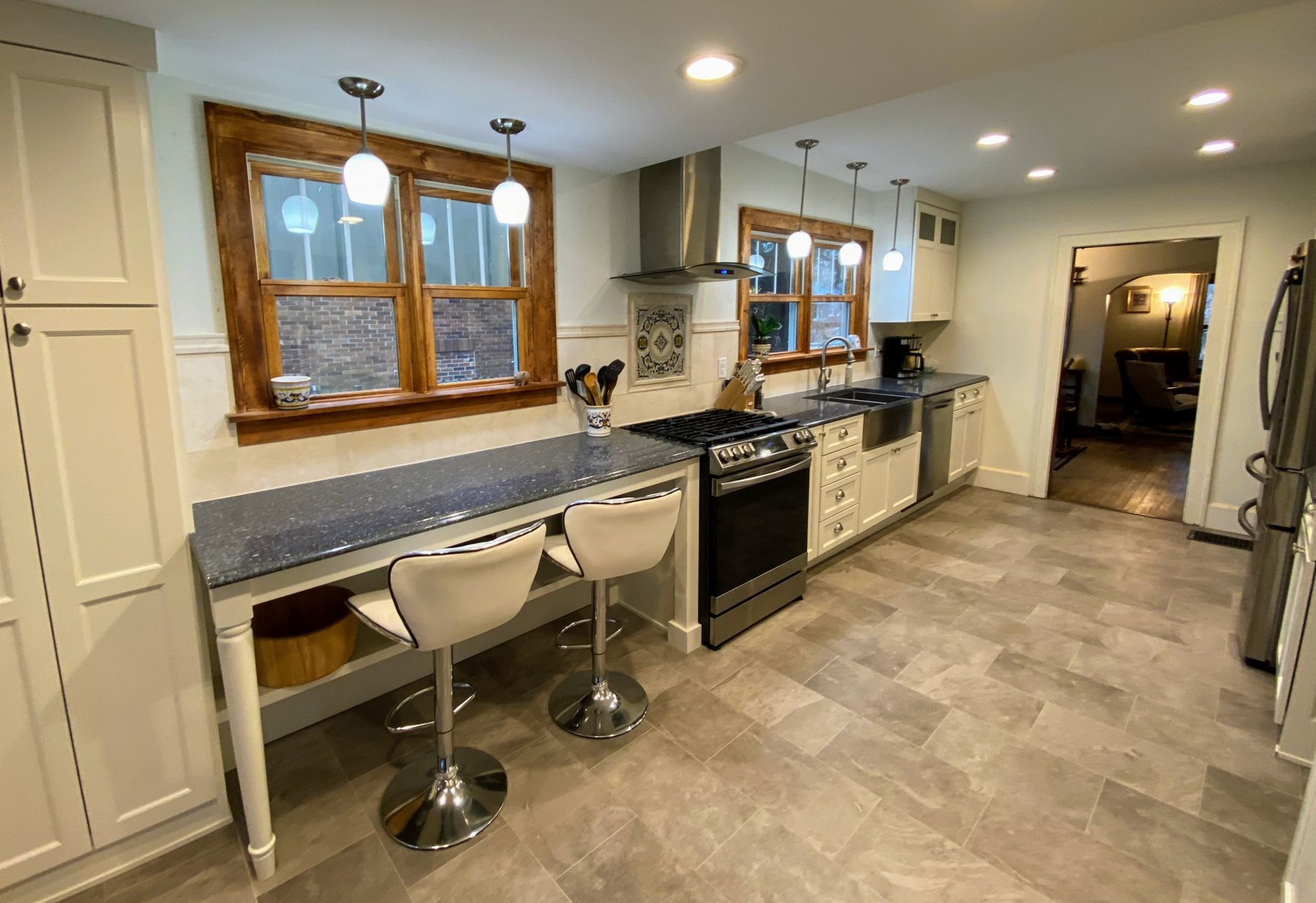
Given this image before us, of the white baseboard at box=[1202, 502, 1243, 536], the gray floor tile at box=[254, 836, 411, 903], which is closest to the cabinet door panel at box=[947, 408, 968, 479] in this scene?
the white baseboard at box=[1202, 502, 1243, 536]

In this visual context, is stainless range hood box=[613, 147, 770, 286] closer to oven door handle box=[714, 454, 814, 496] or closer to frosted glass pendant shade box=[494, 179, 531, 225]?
frosted glass pendant shade box=[494, 179, 531, 225]

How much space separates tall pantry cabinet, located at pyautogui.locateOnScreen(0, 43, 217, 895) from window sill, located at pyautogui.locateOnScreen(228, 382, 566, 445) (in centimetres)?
48

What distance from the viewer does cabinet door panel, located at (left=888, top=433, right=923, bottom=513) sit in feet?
13.3

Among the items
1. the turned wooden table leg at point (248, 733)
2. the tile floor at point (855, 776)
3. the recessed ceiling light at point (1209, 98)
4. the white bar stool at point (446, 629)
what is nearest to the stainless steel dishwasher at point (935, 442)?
the tile floor at point (855, 776)

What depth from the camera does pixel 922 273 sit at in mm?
4770

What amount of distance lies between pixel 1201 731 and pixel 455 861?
263 cm

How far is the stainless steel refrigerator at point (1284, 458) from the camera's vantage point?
2.35 metres

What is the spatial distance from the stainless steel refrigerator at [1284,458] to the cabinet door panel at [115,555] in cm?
388

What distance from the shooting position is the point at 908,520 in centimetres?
450

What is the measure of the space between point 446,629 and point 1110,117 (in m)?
3.67

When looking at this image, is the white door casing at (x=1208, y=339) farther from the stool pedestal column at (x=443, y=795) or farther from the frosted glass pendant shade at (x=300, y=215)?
the frosted glass pendant shade at (x=300, y=215)

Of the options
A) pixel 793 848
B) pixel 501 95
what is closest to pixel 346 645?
pixel 793 848

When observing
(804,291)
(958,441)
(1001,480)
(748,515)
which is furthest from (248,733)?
(1001,480)

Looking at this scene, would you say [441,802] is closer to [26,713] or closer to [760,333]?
[26,713]
